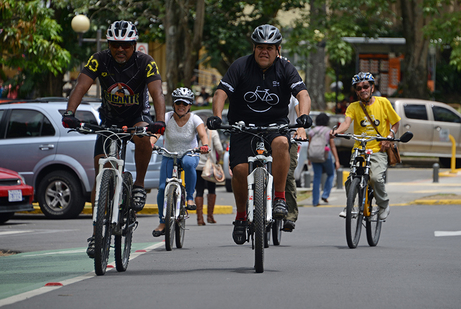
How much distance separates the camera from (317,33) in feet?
90.2

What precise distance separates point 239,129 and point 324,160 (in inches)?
351

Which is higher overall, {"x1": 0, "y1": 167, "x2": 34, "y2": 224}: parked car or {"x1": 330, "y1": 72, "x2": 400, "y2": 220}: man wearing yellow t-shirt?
{"x1": 330, "y1": 72, "x2": 400, "y2": 220}: man wearing yellow t-shirt

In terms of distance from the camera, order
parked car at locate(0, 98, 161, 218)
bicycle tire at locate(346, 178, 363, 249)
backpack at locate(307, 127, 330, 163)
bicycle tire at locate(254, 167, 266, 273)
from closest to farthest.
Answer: bicycle tire at locate(254, 167, 266, 273) → bicycle tire at locate(346, 178, 363, 249) → parked car at locate(0, 98, 161, 218) → backpack at locate(307, 127, 330, 163)

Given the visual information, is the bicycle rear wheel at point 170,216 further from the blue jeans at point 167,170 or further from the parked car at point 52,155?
the parked car at point 52,155

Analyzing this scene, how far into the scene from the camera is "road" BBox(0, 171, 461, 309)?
562cm

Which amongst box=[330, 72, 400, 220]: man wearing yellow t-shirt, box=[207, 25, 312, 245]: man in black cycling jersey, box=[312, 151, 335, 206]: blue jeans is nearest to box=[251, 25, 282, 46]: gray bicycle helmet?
box=[207, 25, 312, 245]: man in black cycling jersey

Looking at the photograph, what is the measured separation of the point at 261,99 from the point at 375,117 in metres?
2.88

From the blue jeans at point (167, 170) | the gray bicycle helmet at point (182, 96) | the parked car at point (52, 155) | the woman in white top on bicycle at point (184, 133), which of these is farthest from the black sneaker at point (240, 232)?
the parked car at point (52, 155)

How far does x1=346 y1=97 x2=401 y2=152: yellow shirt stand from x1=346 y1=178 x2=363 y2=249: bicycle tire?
28.6 inches

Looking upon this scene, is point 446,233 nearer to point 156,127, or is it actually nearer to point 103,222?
point 156,127

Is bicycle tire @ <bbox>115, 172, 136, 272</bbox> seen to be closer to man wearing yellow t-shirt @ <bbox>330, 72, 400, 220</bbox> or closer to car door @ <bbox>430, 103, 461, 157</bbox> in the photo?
man wearing yellow t-shirt @ <bbox>330, 72, 400, 220</bbox>

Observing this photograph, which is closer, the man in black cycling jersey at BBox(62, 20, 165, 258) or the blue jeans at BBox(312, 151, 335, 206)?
the man in black cycling jersey at BBox(62, 20, 165, 258)

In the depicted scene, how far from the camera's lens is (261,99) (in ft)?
24.0

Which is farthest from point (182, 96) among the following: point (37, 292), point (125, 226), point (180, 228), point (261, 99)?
point (37, 292)
